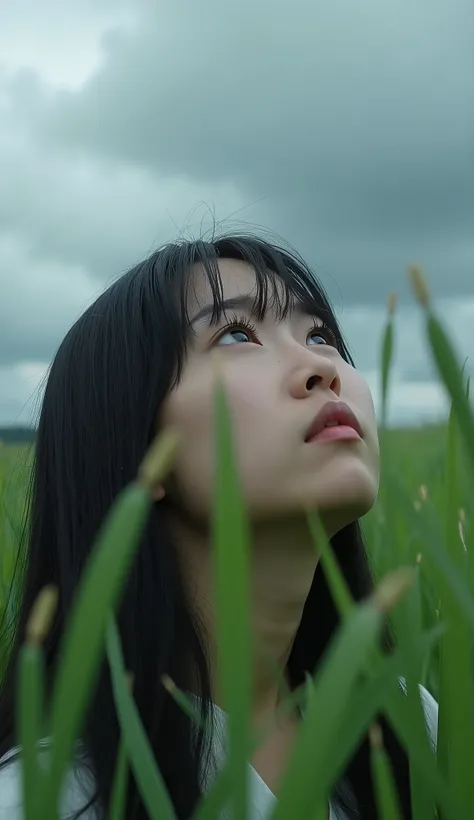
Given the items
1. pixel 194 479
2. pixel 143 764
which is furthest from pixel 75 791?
pixel 143 764

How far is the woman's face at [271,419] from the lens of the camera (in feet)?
2.45

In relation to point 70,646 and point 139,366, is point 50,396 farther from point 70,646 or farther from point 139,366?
point 70,646

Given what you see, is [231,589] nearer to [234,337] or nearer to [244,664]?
[244,664]

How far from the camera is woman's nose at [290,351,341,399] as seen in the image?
31.4 inches

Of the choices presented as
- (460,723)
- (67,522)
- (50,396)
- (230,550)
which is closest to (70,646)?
(230,550)

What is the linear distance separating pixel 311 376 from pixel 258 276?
23 centimetres

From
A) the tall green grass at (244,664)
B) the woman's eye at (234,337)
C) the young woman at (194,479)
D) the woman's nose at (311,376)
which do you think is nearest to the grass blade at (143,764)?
the tall green grass at (244,664)

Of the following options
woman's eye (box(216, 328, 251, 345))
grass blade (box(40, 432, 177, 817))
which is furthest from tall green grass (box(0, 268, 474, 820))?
Result: woman's eye (box(216, 328, 251, 345))

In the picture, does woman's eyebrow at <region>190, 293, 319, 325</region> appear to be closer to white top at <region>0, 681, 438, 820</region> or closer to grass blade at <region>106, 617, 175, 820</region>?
white top at <region>0, 681, 438, 820</region>

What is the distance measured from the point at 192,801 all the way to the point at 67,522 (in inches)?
12.9

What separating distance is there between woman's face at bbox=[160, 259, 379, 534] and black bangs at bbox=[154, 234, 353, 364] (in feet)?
0.04

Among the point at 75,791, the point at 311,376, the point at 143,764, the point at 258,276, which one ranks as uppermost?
the point at 258,276

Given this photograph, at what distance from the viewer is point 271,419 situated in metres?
0.77

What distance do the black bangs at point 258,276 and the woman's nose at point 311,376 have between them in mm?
147
